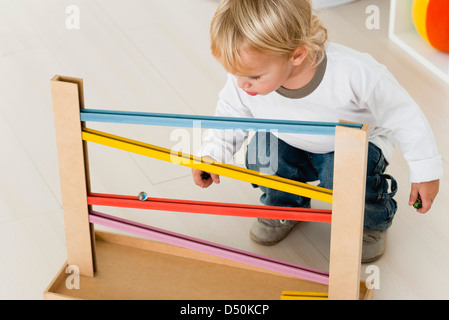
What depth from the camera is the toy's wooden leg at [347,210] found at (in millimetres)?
987

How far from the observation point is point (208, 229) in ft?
4.62

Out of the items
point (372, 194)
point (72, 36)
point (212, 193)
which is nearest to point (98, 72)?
point (72, 36)

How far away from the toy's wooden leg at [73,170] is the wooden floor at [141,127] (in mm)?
114

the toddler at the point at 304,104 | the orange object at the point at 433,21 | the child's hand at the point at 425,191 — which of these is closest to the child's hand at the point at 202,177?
the toddler at the point at 304,104

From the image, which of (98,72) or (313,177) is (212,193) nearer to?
(313,177)

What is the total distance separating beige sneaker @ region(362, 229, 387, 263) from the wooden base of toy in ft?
0.39

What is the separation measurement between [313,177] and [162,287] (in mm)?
355

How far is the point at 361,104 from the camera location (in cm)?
117

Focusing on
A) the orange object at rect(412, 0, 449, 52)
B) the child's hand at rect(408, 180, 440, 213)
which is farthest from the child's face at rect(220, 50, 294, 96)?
the orange object at rect(412, 0, 449, 52)

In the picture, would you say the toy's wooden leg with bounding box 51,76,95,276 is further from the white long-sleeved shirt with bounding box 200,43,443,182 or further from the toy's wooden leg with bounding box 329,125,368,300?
the toy's wooden leg with bounding box 329,125,368,300

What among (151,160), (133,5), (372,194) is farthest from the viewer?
(133,5)

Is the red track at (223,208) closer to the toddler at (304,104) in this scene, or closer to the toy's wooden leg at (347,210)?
the toy's wooden leg at (347,210)

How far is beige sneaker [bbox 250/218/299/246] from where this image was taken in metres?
1.36
